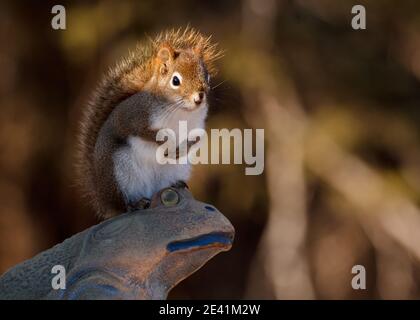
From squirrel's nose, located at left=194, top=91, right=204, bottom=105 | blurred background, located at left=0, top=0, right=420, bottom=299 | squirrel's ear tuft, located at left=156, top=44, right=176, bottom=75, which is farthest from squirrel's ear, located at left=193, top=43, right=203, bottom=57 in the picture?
blurred background, located at left=0, top=0, right=420, bottom=299

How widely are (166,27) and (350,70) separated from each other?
237 centimetres

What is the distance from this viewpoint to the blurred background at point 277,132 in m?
10.2

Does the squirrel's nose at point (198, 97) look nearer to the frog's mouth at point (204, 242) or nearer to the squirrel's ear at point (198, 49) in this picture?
the squirrel's ear at point (198, 49)

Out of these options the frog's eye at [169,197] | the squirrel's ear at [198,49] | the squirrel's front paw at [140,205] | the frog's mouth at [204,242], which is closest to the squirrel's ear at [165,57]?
the squirrel's ear at [198,49]

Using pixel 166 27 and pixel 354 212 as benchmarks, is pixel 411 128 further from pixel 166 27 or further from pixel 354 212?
pixel 166 27

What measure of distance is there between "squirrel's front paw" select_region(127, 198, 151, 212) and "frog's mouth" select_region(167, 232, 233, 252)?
57 cm

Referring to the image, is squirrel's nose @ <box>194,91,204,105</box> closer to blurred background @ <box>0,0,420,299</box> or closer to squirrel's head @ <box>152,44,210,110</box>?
squirrel's head @ <box>152,44,210,110</box>

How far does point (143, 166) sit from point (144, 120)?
23 centimetres

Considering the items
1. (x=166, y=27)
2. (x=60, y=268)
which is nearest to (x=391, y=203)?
(x=166, y=27)

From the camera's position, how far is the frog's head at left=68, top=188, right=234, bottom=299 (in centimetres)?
373

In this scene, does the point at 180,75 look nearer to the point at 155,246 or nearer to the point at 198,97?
the point at 198,97

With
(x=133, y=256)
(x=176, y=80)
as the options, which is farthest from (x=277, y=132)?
(x=133, y=256)

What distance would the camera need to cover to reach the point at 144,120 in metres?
4.59
